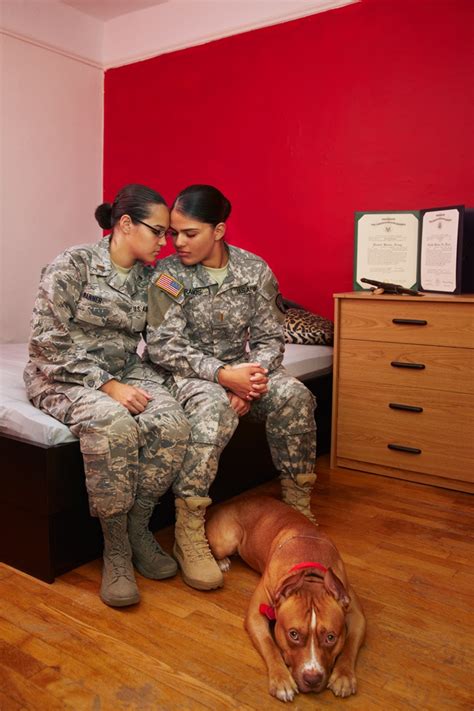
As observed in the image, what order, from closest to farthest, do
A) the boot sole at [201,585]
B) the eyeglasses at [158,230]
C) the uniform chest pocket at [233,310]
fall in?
the boot sole at [201,585] < the eyeglasses at [158,230] < the uniform chest pocket at [233,310]

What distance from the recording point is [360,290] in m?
3.25

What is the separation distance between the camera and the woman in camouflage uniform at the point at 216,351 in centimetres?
201

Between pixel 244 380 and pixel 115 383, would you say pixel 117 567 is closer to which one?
pixel 115 383

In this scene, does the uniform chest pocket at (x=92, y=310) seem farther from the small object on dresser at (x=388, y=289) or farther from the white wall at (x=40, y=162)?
the white wall at (x=40, y=162)

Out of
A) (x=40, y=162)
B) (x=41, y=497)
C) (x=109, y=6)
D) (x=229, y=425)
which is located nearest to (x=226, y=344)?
(x=229, y=425)

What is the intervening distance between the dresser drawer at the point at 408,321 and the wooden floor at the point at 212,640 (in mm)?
820

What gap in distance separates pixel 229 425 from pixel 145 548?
0.43 m

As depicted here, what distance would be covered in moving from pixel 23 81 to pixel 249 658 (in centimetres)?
347

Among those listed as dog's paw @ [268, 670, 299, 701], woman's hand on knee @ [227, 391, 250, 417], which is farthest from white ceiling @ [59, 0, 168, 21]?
dog's paw @ [268, 670, 299, 701]

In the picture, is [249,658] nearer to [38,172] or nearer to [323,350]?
[323,350]

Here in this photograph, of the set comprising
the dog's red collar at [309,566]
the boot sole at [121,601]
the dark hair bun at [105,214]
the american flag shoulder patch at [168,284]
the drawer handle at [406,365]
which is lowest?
the boot sole at [121,601]

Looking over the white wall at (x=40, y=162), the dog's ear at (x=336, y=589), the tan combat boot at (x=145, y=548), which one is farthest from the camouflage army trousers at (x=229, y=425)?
the white wall at (x=40, y=162)

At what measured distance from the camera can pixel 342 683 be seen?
55.6 inches

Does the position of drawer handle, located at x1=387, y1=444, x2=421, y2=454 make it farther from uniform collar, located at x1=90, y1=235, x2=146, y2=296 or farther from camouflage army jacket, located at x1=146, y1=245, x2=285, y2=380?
uniform collar, located at x1=90, y1=235, x2=146, y2=296
